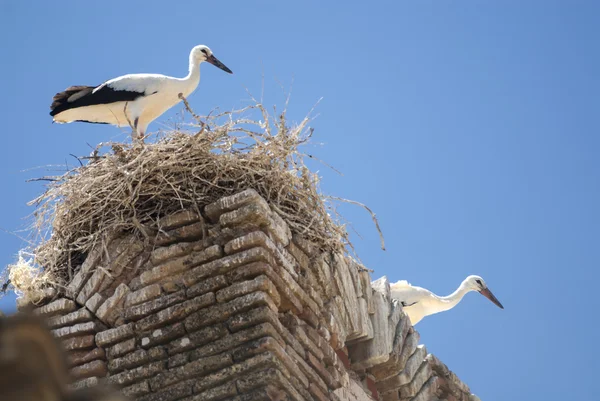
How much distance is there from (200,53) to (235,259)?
5646 mm

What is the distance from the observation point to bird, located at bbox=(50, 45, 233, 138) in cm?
830

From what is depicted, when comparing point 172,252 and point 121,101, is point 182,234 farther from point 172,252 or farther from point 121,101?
point 121,101

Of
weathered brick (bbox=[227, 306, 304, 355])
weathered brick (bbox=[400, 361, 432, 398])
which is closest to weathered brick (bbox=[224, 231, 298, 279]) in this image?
weathered brick (bbox=[227, 306, 304, 355])

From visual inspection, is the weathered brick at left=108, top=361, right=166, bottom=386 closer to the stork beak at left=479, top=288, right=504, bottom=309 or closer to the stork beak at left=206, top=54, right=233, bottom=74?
the stork beak at left=206, top=54, right=233, bottom=74

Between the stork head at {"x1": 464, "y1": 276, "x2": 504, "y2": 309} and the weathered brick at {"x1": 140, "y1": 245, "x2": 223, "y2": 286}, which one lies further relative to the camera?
the stork head at {"x1": 464, "y1": 276, "x2": 504, "y2": 309}

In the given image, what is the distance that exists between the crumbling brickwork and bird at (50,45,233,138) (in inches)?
128

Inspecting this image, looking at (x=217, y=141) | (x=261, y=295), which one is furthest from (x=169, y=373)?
(x=217, y=141)

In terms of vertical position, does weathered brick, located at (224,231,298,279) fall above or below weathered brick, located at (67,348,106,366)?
above

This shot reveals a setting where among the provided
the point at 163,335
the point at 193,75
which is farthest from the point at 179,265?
the point at 193,75

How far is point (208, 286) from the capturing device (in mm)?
4664

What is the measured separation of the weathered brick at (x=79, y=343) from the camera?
4.84 metres

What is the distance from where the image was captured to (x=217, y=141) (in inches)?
221

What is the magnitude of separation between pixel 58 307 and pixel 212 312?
3.29ft

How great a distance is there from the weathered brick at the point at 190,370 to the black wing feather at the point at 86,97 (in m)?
4.25
